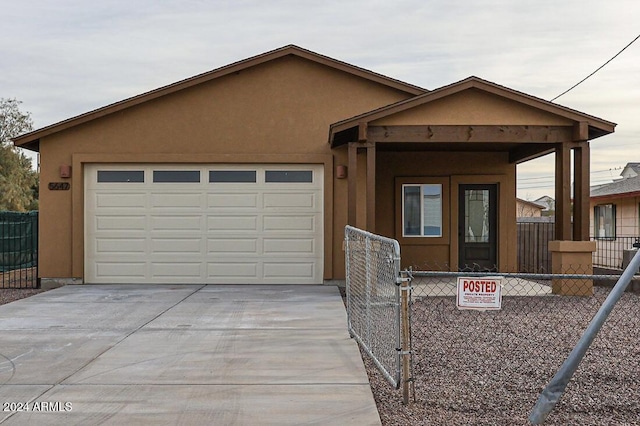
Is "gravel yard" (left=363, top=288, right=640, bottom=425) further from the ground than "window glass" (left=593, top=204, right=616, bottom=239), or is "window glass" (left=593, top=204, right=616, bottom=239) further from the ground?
"window glass" (left=593, top=204, right=616, bottom=239)

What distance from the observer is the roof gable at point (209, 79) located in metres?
14.3

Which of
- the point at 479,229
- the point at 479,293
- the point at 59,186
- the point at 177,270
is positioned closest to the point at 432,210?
the point at 479,229

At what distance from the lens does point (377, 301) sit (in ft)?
23.5

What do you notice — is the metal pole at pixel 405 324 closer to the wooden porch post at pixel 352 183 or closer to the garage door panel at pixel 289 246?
the wooden porch post at pixel 352 183

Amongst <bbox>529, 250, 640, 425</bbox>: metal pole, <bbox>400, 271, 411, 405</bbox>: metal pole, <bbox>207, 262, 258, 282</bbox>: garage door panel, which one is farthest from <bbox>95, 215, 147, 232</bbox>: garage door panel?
<bbox>529, 250, 640, 425</bbox>: metal pole

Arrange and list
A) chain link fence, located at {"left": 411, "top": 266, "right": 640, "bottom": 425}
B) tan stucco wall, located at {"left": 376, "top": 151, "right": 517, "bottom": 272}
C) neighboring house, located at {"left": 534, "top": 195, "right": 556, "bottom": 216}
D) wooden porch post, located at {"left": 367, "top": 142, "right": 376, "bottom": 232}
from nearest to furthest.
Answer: chain link fence, located at {"left": 411, "top": 266, "right": 640, "bottom": 425}, wooden porch post, located at {"left": 367, "top": 142, "right": 376, "bottom": 232}, tan stucco wall, located at {"left": 376, "top": 151, "right": 517, "bottom": 272}, neighboring house, located at {"left": 534, "top": 195, "right": 556, "bottom": 216}

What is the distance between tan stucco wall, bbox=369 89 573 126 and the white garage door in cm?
283

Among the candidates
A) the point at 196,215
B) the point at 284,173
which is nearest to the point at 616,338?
the point at 284,173

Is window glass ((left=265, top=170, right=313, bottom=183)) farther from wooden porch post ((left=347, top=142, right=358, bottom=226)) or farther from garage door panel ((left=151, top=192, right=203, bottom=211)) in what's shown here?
wooden porch post ((left=347, top=142, right=358, bottom=226))

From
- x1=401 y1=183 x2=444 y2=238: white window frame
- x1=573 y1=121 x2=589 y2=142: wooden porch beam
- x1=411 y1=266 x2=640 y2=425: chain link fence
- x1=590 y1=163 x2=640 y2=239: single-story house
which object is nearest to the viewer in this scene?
x1=411 y1=266 x2=640 y2=425: chain link fence

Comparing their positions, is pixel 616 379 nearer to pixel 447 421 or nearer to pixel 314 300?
pixel 447 421

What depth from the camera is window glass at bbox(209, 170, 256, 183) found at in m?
14.5

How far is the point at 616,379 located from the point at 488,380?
1276 mm

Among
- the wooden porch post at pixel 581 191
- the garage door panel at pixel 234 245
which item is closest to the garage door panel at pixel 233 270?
the garage door panel at pixel 234 245
